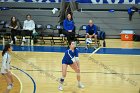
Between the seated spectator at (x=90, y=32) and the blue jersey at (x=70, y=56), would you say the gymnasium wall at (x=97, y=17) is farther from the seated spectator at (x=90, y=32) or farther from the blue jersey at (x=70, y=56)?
the blue jersey at (x=70, y=56)

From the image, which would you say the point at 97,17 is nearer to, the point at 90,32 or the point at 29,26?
the point at 90,32

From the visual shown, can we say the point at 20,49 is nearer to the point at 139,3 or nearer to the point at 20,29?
the point at 20,29

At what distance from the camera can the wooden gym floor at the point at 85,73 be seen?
40.9 feet

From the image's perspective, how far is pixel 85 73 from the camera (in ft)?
48.2

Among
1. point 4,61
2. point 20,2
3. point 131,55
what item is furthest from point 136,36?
point 4,61

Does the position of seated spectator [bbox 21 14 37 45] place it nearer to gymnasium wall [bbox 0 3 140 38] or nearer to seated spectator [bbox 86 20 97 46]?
gymnasium wall [bbox 0 3 140 38]

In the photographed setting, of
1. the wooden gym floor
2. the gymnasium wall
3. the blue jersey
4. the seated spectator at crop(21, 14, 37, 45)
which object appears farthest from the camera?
the gymnasium wall

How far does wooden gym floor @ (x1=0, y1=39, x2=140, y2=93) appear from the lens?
1246 centimetres

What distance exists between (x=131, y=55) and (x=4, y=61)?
→ 9.13 metres

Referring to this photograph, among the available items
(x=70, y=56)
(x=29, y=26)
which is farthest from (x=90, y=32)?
(x=70, y=56)

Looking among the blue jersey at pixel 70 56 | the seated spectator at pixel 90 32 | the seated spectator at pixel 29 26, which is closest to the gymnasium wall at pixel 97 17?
the seated spectator at pixel 29 26

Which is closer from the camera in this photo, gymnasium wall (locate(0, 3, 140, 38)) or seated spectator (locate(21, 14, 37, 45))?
seated spectator (locate(21, 14, 37, 45))

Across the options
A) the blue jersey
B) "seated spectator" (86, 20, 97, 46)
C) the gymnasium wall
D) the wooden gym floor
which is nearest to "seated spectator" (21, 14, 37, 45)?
the gymnasium wall

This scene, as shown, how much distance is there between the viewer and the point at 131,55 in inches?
731
